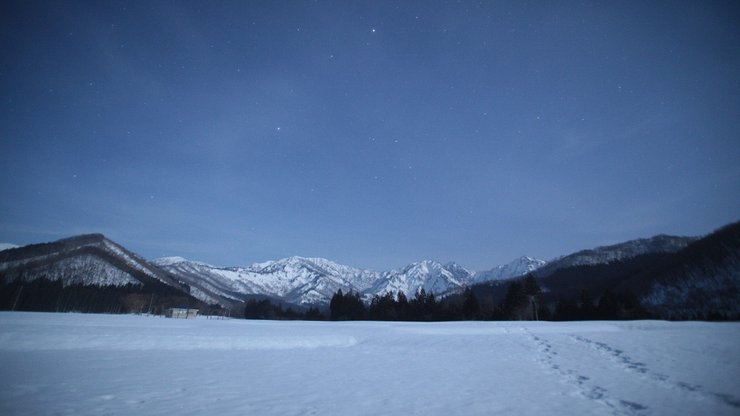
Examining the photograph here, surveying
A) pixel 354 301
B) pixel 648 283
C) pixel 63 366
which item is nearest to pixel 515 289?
pixel 354 301

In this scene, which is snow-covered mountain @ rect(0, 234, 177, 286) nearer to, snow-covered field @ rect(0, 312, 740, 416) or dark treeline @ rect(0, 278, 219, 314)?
dark treeline @ rect(0, 278, 219, 314)

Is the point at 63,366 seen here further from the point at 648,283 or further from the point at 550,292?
the point at 550,292

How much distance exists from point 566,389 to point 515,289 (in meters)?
63.6

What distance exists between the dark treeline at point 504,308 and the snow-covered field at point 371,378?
4653 centimetres

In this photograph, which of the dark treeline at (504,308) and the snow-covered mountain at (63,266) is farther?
the snow-covered mountain at (63,266)

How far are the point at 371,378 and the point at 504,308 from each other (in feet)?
214

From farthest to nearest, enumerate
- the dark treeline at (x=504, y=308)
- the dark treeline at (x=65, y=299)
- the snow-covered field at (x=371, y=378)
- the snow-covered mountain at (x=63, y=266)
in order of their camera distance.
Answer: the snow-covered mountain at (x=63, y=266)
the dark treeline at (x=65, y=299)
the dark treeline at (x=504, y=308)
the snow-covered field at (x=371, y=378)

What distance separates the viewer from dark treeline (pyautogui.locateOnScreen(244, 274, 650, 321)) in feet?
192

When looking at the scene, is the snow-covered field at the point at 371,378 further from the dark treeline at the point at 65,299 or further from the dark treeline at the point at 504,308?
the dark treeline at the point at 65,299

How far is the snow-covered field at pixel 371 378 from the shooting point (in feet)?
26.8

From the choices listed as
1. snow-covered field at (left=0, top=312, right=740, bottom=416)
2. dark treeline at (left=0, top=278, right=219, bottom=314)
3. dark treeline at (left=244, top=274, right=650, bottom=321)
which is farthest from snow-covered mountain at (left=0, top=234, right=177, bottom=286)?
snow-covered field at (left=0, top=312, right=740, bottom=416)

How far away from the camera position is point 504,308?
6812cm

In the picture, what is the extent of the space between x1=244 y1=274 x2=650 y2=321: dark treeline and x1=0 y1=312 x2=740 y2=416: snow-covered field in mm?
46526

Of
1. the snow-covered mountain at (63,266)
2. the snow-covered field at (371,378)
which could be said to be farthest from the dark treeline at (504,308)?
the snow-covered mountain at (63,266)
